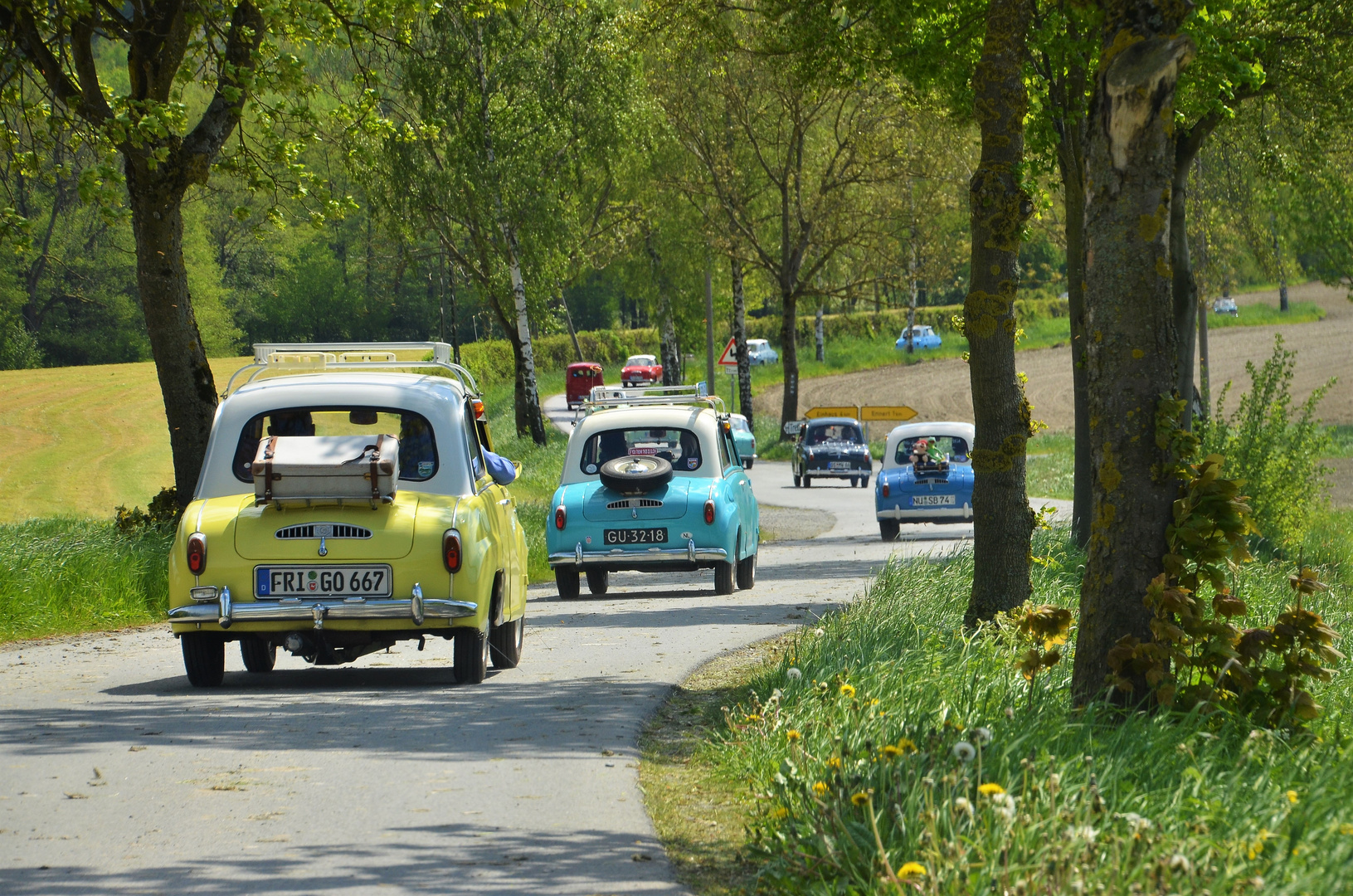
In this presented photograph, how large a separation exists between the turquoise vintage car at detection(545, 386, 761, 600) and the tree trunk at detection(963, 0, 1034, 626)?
201 inches

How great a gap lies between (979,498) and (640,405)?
23.0 feet

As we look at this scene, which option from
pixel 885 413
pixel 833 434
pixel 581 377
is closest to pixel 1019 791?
pixel 833 434

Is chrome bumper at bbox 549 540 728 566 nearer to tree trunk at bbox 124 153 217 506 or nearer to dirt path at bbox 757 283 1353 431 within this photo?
tree trunk at bbox 124 153 217 506

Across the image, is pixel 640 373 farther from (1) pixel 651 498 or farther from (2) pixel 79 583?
(2) pixel 79 583

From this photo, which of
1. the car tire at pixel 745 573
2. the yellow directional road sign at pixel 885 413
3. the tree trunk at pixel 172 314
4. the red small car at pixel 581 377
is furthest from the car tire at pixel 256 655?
the red small car at pixel 581 377

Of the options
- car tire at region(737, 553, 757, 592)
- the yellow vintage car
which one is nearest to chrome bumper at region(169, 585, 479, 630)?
the yellow vintage car

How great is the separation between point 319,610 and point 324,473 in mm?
762

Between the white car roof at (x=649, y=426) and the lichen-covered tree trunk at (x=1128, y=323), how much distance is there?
9.50 m

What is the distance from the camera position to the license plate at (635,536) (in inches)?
597

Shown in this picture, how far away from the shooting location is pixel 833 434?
40.5 meters

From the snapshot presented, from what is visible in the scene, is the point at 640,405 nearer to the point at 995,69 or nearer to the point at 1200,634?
the point at 995,69

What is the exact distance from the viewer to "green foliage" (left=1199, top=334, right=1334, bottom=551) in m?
20.2

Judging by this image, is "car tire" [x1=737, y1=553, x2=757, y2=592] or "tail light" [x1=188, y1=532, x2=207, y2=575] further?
"car tire" [x1=737, y1=553, x2=757, y2=592]

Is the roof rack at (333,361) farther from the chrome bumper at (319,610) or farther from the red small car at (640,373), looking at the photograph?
the red small car at (640,373)
